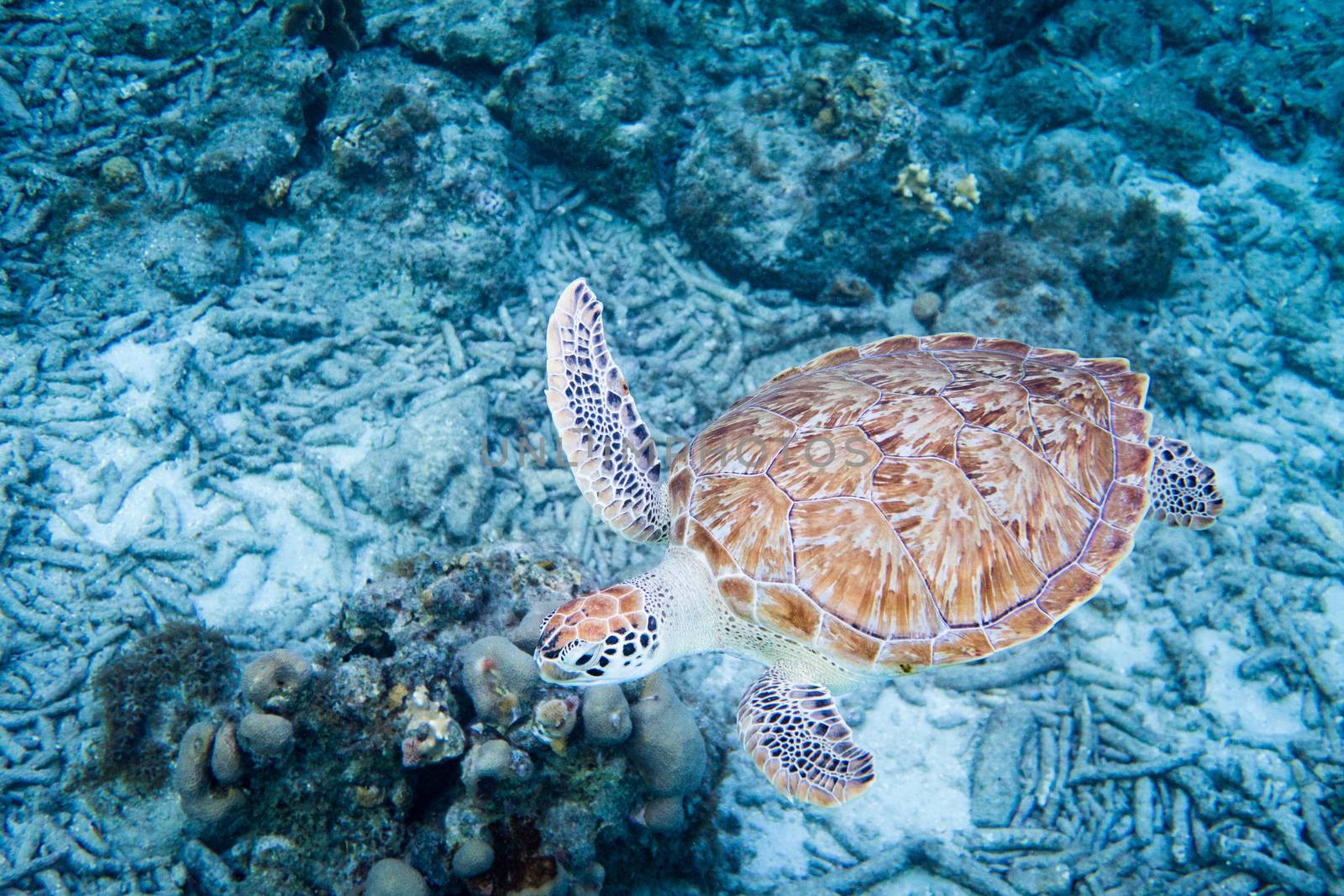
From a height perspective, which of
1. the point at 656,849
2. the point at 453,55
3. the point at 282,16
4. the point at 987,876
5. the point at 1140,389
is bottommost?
the point at 987,876

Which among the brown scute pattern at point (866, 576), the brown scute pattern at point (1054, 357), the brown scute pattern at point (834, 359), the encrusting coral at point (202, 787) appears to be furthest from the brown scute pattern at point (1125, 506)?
the encrusting coral at point (202, 787)

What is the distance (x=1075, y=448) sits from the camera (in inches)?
112

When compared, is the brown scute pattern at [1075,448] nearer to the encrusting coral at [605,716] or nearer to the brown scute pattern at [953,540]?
the brown scute pattern at [953,540]

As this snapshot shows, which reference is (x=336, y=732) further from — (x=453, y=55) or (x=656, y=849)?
(x=453, y=55)

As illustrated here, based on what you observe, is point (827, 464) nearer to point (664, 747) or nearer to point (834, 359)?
point (834, 359)

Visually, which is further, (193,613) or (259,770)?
(193,613)

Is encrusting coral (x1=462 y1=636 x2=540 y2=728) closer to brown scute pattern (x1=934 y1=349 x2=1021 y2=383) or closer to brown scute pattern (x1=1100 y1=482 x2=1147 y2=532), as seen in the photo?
brown scute pattern (x1=934 y1=349 x2=1021 y2=383)

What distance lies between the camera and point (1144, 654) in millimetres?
3822

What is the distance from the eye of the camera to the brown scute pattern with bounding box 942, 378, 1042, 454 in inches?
109

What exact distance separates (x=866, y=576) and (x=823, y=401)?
0.84 metres

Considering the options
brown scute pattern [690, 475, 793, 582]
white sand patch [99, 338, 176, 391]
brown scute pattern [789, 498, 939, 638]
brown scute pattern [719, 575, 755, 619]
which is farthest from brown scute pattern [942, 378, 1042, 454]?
white sand patch [99, 338, 176, 391]

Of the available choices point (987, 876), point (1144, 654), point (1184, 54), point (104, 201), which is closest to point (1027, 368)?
point (1144, 654)

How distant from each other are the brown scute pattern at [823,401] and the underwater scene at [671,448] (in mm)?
31

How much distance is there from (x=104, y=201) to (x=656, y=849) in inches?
226
